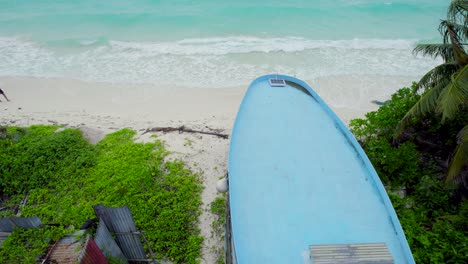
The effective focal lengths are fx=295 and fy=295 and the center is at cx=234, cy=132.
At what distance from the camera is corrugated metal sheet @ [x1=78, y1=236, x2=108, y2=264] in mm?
4183

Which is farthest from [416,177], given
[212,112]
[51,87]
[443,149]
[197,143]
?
[51,87]

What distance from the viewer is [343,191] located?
493 centimetres

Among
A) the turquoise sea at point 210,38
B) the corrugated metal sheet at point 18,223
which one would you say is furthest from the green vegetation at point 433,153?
the corrugated metal sheet at point 18,223

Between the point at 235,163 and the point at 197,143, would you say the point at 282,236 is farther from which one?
the point at 197,143

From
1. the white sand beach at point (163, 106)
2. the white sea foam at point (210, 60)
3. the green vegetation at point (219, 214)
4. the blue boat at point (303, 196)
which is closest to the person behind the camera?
the blue boat at point (303, 196)

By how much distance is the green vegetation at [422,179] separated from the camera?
4.92 metres

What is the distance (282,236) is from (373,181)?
6.49 ft

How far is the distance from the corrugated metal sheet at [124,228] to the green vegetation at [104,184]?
0.44 meters

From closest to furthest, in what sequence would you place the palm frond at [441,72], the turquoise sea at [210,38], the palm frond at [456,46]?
the palm frond at [456,46] → the palm frond at [441,72] → the turquoise sea at [210,38]

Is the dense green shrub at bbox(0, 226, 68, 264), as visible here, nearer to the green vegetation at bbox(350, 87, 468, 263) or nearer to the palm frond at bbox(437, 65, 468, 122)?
the green vegetation at bbox(350, 87, 468, 263)

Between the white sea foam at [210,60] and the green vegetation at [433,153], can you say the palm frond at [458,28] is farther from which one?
the white sea foam at [210,60]

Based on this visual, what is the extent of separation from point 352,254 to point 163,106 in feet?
27.3

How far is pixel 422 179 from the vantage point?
5.79 metres

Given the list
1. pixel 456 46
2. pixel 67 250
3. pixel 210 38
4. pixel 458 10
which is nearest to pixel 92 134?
pixel 67 250
